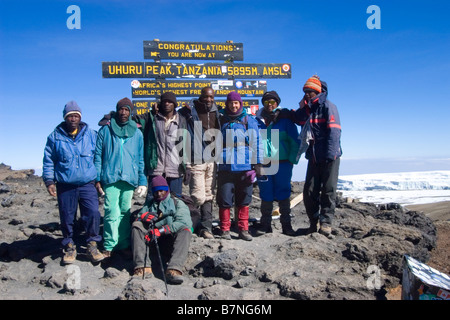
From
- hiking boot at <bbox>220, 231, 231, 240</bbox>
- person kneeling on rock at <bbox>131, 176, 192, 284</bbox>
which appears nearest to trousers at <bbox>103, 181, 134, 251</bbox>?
person kneeling on rock at <bbox>131, 176, 192, 284</bbox>

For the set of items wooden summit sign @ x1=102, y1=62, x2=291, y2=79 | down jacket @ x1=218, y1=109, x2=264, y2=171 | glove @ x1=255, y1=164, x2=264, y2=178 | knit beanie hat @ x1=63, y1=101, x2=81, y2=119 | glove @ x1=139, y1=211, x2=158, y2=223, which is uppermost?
wooden summit sign @ x1=102, y1=62, x2=291, y2=79

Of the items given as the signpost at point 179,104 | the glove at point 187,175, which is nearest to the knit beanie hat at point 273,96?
Answer: the glove at point 187,175

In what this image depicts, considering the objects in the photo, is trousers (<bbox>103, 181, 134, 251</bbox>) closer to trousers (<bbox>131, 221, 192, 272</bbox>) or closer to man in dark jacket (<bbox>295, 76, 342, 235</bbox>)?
trousers (<bbox>131, 221, 192, 272</bbox>)

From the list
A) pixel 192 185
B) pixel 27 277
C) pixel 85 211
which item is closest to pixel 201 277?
pixel 192 185

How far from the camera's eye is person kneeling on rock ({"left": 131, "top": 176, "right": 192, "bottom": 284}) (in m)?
4.17

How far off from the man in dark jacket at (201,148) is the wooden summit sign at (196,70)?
3.86 meters

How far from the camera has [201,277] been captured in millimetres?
4328

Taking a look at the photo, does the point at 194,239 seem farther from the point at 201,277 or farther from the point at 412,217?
the point at 412,217

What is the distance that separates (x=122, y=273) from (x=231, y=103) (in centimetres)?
273

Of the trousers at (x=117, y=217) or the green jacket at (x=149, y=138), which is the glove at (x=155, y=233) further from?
the green jacket at (x=149, y=138)

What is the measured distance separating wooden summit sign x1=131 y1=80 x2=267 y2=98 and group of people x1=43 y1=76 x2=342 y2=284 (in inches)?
147

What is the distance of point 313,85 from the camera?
5.19 m
